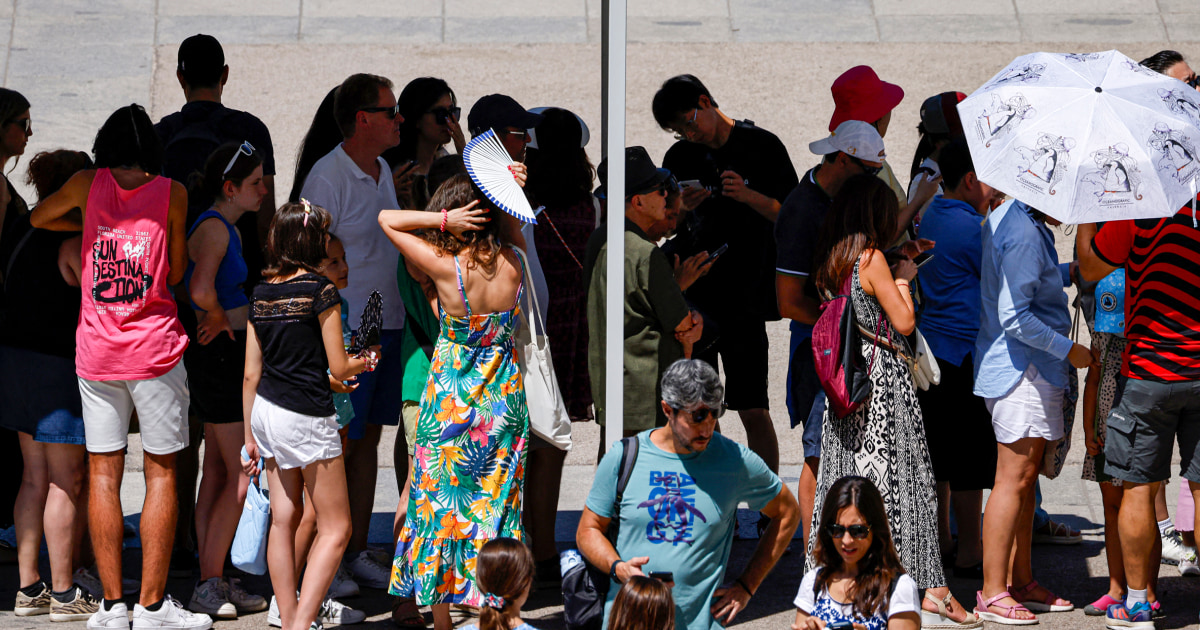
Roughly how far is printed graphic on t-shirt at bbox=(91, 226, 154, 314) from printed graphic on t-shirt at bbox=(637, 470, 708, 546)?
2023mm

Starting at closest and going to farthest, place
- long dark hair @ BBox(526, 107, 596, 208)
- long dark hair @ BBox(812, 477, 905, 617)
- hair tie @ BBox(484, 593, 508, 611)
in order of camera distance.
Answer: hair tie @ BBox(484, 593, 508, 611), long dark hair @ BBox(812, 477, 905, 617), long dark hair @ BBox(526, 107, 596, 208)

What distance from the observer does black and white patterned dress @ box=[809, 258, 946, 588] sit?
4926 millimetres

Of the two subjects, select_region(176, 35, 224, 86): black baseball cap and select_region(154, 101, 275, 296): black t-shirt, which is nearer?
select_region(154, 101, 275, 296): black t-shirt

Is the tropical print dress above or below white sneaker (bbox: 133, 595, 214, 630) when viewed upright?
above

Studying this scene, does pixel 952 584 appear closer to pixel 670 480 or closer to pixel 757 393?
pixel 757 393

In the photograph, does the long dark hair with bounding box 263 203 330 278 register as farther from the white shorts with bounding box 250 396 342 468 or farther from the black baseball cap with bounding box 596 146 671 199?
the black baseball cap with bounding box 596 146 671 199

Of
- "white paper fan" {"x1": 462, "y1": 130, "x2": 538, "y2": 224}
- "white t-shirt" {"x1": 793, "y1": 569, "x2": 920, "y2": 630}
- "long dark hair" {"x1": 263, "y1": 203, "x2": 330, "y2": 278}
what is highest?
"white paper fan" {"x1": 462, "y1": 130, "x2": 538, "y2": 224}

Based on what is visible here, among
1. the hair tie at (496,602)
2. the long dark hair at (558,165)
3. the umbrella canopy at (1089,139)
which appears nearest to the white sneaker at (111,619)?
the hair tie at (496,602)

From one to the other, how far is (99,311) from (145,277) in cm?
20

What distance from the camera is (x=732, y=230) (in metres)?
6.03

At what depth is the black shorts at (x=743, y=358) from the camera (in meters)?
6.04

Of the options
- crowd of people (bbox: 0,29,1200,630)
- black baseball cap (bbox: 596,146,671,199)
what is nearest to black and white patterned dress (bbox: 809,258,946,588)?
crowd of people (bbox: 0,29,1200,630)

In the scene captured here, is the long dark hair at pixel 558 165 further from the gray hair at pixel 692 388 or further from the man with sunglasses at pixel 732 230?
the gray hair at pixel 692 388

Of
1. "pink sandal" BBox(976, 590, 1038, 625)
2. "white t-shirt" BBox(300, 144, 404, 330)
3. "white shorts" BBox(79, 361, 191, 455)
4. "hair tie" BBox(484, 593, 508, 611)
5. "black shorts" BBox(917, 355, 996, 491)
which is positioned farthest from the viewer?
"black shorts" BBox(917, 355, 996, 491)
